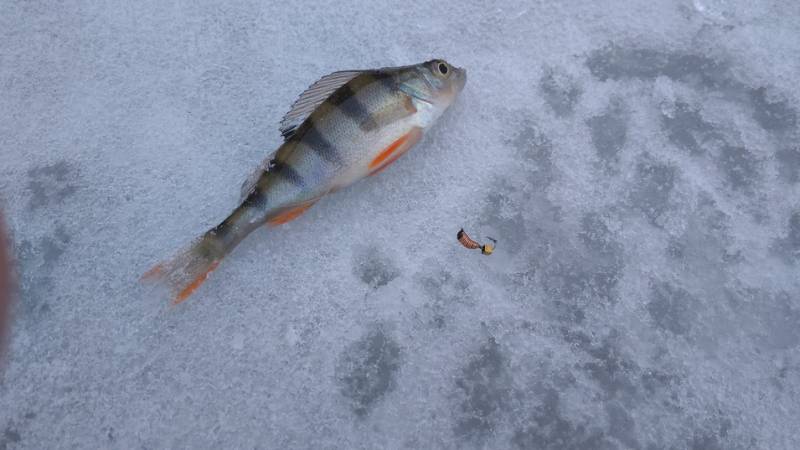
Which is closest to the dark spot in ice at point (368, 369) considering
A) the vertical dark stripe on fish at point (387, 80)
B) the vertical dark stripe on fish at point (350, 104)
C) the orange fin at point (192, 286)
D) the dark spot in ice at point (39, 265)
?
the orange fin at point (192, 286)

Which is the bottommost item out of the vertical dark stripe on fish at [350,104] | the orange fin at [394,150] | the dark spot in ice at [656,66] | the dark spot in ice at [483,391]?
the dark spot in ice at [483,391]

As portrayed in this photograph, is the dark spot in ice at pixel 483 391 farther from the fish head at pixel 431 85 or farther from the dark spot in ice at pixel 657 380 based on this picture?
the fish head at pixel 431 85

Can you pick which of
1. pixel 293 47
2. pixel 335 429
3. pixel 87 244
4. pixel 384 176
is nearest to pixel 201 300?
pixel 87 244

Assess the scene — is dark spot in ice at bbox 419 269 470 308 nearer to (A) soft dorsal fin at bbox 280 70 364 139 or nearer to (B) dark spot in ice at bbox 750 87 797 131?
(A) soft dorsal fin at bbox 280 70 364 139

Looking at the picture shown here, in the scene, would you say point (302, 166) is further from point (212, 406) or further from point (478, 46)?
point (478, 46)

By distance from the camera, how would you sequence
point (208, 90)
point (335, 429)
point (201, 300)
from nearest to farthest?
point (335, 429), point (201, 300), point (208, 90)

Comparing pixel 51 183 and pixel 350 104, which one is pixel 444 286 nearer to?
pixel 350 104

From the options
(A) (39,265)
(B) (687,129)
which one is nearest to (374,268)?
(A) (39,265)
